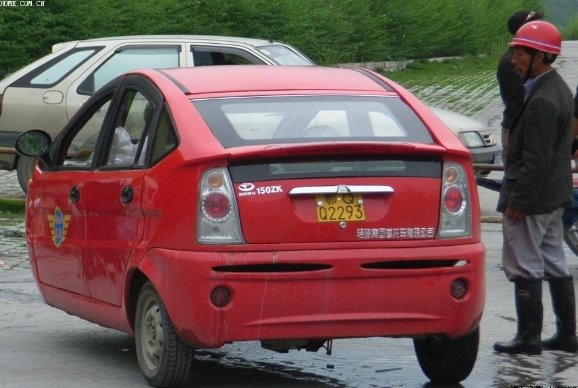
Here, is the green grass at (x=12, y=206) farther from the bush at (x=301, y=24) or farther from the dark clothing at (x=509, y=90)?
the bush at (x=301, y=24)

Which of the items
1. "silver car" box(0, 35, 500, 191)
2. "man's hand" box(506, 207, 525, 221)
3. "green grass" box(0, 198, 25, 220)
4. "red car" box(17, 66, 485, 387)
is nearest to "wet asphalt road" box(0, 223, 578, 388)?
"red car" box(17, 66, 485, 387)

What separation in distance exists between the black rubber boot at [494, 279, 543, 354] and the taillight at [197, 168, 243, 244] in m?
2.09

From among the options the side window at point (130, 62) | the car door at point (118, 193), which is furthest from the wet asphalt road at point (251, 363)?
the side window at point (130, 62)

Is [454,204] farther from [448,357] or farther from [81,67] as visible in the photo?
[81,67]

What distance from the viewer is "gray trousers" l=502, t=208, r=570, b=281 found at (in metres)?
7.82

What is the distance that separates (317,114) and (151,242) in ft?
3.20

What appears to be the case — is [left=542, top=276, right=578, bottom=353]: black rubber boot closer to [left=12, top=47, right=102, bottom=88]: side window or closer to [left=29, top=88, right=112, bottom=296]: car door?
[left=29, top=88, right=112, bottom=296]: car door

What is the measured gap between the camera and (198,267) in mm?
6449

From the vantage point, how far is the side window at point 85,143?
25.9 feet

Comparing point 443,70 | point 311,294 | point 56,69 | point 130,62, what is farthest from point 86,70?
point 443,70

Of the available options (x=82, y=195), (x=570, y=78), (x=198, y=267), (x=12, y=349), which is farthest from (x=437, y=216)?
(x=570, y=78)

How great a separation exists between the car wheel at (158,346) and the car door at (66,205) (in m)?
0.68

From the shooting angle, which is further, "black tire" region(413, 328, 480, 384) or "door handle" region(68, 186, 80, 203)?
"door handle" region(68, 186, 80, 203)

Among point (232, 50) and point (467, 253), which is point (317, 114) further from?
point (232, 50)
